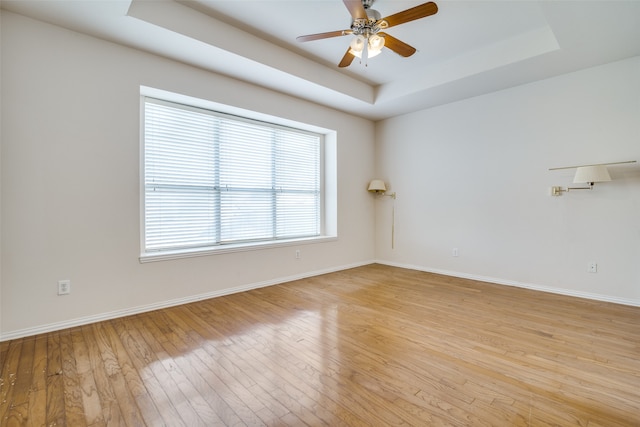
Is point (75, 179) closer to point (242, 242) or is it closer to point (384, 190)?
point (242, 242)

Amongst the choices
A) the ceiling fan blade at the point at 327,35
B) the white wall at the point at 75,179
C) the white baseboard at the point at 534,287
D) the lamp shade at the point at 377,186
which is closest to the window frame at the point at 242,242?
the white wall at the point at 75,179

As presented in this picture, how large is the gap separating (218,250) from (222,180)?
93 cm

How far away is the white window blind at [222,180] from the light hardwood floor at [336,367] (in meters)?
1.04

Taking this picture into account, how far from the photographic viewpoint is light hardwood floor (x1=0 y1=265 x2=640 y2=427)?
153 centimetres

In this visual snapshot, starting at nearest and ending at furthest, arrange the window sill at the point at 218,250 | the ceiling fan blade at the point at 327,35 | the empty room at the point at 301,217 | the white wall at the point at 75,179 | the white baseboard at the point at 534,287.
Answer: the empty room at the point at 301,217 → the white wall at the point at 75,179 → the ceiling fan blade at the point at 327,35 → the window sill at the point at 218,250 → the white baseboard at the point at 534,287

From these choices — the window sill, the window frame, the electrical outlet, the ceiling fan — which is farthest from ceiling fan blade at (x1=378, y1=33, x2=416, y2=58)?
the electrical outlet

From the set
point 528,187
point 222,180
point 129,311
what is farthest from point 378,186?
point 129,311

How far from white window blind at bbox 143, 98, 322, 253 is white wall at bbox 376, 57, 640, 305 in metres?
1.83

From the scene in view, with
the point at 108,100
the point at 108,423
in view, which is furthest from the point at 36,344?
the point at 108,100

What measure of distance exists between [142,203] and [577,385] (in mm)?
3869

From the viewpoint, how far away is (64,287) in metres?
2.57

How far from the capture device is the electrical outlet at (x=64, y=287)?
100 inches

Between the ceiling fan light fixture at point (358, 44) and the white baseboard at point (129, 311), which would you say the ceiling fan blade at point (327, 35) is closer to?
the ceiling fan light fixture at point (358, 44)

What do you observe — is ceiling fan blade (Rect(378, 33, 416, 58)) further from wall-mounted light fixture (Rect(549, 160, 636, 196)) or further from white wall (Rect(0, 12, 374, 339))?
wall-mounted light fixture (Rect(549, 160, 636, 196))
